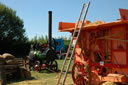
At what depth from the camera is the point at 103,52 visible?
631 cm

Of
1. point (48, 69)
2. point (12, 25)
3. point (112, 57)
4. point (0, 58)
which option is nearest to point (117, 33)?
point (112, 57)

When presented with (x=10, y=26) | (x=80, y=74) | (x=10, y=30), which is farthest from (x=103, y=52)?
(x=10, y=26)

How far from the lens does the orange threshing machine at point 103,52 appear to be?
5.73m

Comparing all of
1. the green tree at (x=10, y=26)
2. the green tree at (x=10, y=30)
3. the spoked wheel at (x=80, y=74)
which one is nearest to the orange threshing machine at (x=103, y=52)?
the spoked wheel at (x=80, y=74)

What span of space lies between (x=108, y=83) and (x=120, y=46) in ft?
3.92

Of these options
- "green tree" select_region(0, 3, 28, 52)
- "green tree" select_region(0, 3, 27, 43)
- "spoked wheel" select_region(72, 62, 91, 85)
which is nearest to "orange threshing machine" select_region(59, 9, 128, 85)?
"spoked wheel" select_region(72, 62, 91, 85)

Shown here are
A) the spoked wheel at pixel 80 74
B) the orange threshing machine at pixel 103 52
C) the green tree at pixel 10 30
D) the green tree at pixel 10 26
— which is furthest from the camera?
the green tree at pixel 10 26

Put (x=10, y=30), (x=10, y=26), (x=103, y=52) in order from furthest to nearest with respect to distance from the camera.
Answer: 1. (x=10, y=26)
2. (x=10, y=30)
3. (x=103, y=52)

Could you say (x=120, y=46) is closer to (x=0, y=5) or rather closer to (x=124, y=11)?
(x=124, y=11)

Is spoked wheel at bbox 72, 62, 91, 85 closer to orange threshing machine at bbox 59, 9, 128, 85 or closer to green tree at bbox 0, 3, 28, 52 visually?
orange threshing machine at bbox 59, 9, 128, 85

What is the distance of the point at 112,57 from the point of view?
6055mm

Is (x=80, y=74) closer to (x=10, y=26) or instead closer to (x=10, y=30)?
(x=10, y=30)

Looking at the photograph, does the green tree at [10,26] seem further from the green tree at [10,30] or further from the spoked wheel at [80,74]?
the spoked wheel at [80,74]

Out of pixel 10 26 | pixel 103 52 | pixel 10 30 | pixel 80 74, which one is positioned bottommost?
pixel 80 74
